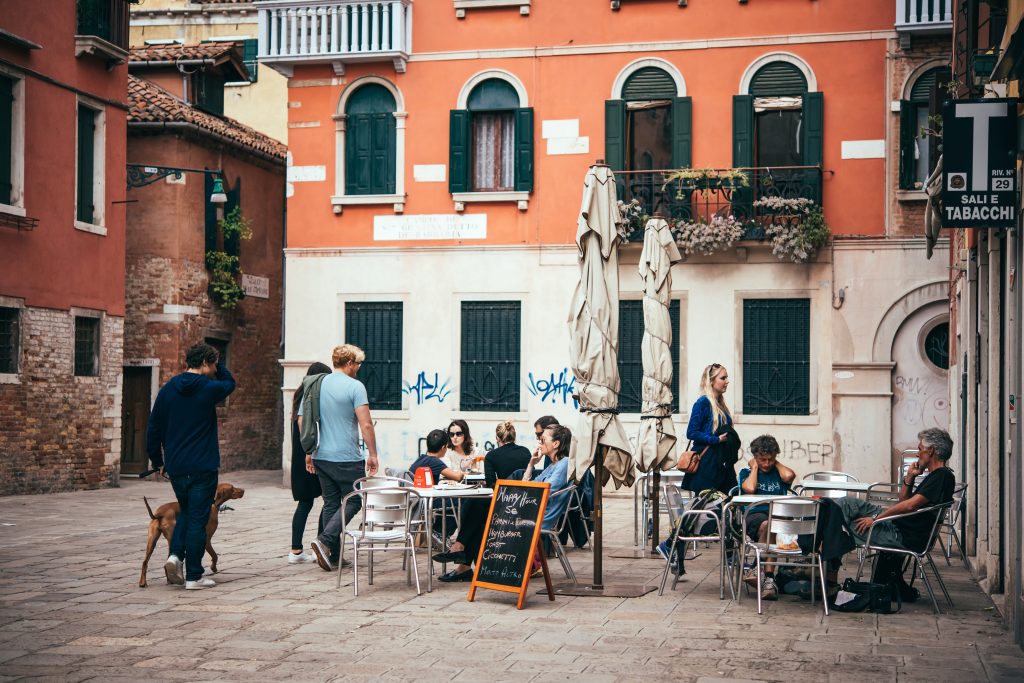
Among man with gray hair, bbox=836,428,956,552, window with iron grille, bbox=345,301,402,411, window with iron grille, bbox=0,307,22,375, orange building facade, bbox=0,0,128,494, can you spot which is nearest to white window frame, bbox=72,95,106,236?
orange building facade, bbox=0,0,128,494

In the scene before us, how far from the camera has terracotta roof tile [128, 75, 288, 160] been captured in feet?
77.4

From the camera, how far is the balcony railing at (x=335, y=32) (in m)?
21.0

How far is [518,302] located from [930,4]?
25.3ft

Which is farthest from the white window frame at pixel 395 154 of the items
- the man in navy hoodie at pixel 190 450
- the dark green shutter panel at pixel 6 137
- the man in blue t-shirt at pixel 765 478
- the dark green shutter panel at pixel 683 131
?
the man in blue t-shirt at pixel 765 478

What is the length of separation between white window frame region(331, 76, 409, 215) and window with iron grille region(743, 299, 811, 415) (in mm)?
6063

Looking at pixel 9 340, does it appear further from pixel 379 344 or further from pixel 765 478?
pixel 765 478

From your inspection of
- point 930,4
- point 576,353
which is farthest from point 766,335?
point 576,353

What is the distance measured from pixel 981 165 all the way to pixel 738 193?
11171mm

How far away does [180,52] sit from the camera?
26.5m

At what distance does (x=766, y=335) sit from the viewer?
1964cm

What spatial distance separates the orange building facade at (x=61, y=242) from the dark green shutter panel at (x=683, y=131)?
9434 millimetres

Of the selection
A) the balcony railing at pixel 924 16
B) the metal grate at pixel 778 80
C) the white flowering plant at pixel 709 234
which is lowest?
the white flowering plant at pixel 709 234

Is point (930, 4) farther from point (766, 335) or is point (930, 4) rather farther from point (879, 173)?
point (766, 335)

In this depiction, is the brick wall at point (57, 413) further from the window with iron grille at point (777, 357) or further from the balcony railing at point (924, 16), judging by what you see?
the balcony railing at point (924, 16)
